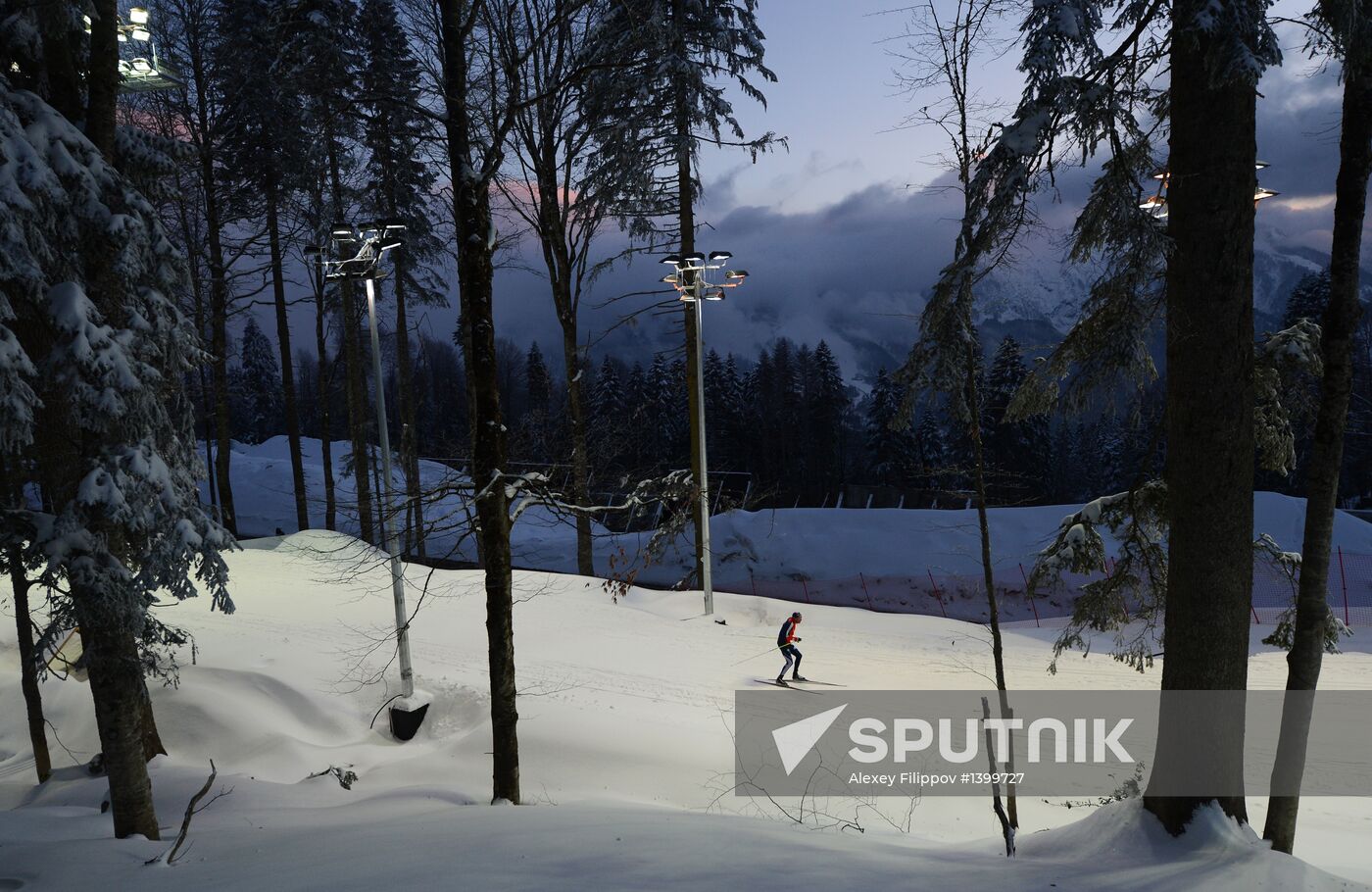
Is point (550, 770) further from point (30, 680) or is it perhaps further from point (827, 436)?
point (827, 436)

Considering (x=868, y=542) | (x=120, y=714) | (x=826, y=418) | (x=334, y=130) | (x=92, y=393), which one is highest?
(x=334, y=130)

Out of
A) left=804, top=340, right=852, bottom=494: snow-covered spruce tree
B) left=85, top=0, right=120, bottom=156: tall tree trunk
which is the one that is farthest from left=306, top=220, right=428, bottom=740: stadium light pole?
left=804, top=340, right=852, bottom=494: snow-covered spruce tree

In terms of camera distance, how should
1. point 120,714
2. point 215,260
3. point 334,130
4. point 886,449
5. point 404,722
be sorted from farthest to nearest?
point 886,449 < point 215,260 < point 334,130 < point 404,722 < point 120,714

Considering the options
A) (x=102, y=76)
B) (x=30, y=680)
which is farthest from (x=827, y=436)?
(x=102, y=76)

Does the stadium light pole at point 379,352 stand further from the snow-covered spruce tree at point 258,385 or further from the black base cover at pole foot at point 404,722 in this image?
the snow-covered spruce tree at point 258,385

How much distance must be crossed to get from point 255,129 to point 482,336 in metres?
19.2

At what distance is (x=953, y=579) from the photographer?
26438 mm

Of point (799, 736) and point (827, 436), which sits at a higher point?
point (827, 436)

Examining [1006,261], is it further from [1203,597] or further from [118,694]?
[118,694]

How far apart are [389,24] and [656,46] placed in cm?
1121

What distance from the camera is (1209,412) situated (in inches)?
200

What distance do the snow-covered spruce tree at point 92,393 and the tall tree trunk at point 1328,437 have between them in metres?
10.1

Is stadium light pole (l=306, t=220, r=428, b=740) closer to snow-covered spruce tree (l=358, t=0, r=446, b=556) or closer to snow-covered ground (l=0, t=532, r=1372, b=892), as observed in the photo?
snow-covered ground (l=0, t=532, r=1372, b=892)

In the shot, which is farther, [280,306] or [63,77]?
[280,306]
